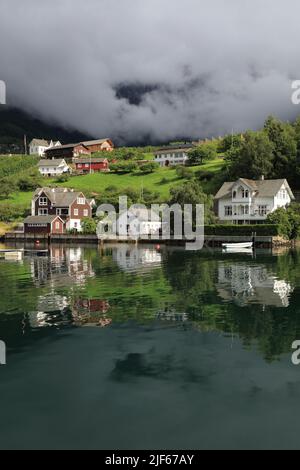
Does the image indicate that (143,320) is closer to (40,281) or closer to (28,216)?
(40,281)

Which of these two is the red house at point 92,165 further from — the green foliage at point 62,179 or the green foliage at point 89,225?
the green foliage at point 89,225

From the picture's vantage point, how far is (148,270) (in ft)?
158

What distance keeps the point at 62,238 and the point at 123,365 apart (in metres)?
89.2

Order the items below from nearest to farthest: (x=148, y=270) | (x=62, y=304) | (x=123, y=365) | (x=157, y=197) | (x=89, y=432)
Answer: (x=89, y=432) → (x=123, y=365) → (x=62, y=304) → (x=148, y=270) → (x=157, y=197)

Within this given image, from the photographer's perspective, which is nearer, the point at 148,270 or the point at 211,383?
the point at 211,383

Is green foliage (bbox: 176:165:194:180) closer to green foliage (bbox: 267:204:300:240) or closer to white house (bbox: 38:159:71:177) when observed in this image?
white house (bbox: 38:159:71:177)

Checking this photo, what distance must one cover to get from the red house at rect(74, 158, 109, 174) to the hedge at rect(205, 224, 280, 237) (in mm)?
90187

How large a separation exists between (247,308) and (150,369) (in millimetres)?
11707

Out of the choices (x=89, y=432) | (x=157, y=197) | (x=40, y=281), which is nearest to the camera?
(x=89, y=432)

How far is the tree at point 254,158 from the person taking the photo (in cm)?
12194

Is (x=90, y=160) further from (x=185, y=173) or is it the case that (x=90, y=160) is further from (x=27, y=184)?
(x=185, y=173)

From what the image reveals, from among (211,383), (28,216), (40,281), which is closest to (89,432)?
(211,383)

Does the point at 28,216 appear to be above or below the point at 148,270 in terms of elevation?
above

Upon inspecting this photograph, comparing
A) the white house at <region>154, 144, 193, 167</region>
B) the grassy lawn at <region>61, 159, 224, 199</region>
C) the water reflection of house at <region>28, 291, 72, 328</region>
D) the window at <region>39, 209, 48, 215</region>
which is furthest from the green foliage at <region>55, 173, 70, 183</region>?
the water reflection of house at <region>28, 291, 72, 328</region>
